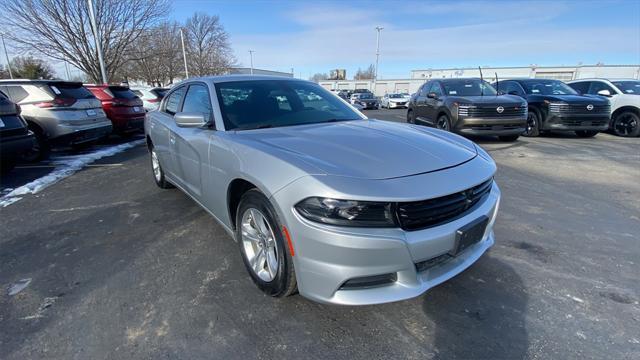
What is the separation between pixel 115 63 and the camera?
2092cm

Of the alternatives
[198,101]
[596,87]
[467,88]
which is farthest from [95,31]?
[596,87]

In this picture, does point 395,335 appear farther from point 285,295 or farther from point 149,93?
point 149,93

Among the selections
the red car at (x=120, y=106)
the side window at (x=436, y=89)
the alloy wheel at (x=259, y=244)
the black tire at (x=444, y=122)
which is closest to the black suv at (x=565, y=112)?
the side window at (x=436, y=89)

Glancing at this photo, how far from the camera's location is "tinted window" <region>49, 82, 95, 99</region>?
7.15m

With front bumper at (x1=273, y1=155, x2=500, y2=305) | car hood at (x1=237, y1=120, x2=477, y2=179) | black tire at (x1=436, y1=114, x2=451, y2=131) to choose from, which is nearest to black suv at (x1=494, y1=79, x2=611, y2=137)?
black tire at (x1=436, y1=114, x2=451, y2=131)

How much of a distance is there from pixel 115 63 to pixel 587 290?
24828mm

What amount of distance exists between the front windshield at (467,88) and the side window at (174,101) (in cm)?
695

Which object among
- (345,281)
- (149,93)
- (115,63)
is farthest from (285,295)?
Answer: (115,63)

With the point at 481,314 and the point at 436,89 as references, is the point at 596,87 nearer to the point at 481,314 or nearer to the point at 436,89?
the point at 436,89

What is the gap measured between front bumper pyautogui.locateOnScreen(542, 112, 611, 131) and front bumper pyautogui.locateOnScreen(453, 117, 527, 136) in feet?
5.43

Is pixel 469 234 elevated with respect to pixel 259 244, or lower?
elevated

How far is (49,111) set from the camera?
271 inches

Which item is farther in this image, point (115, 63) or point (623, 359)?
point (115, 63)

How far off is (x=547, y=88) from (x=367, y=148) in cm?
1011
